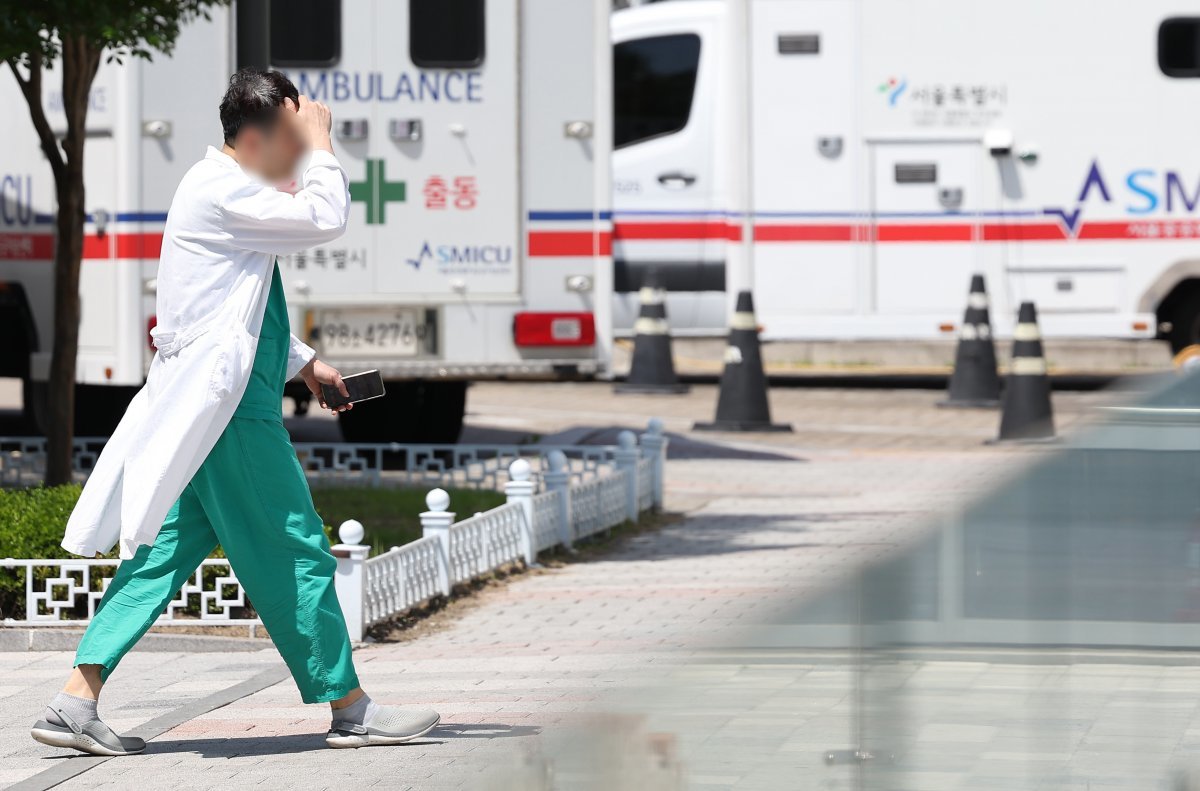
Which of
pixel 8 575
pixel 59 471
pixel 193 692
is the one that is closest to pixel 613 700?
pixel 193 692

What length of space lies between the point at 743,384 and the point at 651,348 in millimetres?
2514

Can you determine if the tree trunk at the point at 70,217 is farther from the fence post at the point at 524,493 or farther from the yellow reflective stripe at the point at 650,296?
the yellow reflective stripe at the point at 650,296

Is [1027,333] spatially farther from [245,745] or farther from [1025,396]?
[245,745]

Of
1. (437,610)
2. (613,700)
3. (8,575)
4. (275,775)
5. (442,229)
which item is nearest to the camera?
(613,700)

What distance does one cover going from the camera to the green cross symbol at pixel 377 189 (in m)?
10.5

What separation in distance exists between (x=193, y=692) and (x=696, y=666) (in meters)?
3.89

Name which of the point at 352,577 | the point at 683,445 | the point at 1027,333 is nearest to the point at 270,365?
the point at 352,577

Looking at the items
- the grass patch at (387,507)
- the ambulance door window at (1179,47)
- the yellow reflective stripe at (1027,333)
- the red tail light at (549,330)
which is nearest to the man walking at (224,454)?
the grass patch at (387,507)

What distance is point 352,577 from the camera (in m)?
6.78

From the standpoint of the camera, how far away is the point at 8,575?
22.9ft

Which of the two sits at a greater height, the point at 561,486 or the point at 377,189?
the point at 377,189

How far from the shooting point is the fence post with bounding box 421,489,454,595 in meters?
7.70

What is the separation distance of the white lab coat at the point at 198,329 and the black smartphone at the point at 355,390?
32 centimetres

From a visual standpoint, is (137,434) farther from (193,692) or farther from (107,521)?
(193,692)
